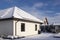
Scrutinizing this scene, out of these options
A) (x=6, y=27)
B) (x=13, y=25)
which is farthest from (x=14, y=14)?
(x=6, y=27)

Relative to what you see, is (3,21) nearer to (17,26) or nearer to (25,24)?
(17,26)

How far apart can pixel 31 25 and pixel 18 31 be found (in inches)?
145

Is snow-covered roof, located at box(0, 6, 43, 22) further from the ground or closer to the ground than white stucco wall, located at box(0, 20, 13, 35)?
further from the ground

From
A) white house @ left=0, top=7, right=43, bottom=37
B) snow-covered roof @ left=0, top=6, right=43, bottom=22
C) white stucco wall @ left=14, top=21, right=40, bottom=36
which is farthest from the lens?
white stucco wall @ left=14, top=21, right=40, bottom=36

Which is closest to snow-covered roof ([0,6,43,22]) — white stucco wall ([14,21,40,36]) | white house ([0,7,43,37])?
white house ([0,7,43,37])

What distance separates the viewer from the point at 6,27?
54.5 ft

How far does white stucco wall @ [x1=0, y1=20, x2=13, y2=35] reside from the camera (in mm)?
16280

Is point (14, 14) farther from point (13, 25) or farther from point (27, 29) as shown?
point (27, 29)

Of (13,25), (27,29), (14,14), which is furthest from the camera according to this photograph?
(27,29)

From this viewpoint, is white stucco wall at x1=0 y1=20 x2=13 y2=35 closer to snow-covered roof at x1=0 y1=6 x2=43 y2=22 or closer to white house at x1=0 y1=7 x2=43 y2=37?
white house at x1=0 y1=7 x2=43 y2=37

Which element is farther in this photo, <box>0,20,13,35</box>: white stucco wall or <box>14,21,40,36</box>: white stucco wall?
<box>14,21,40,36</box>: white stucco wall

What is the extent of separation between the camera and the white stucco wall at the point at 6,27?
53.4ft

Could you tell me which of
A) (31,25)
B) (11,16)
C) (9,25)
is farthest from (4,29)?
(31,25)

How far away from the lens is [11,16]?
1593 centimetres
